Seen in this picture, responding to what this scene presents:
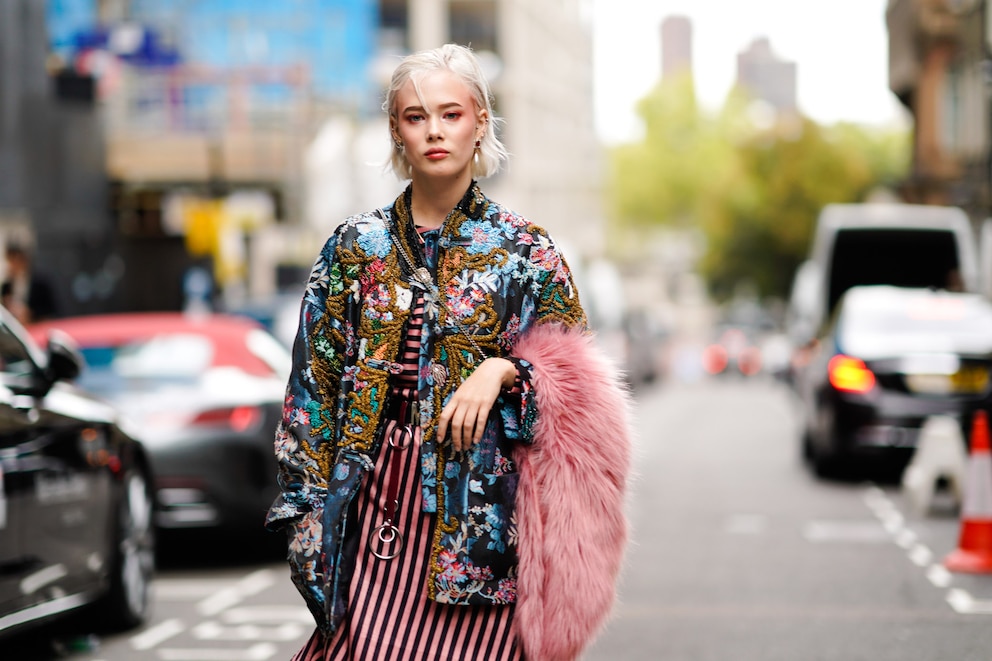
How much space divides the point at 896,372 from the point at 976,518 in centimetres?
479

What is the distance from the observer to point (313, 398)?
12.4 feet

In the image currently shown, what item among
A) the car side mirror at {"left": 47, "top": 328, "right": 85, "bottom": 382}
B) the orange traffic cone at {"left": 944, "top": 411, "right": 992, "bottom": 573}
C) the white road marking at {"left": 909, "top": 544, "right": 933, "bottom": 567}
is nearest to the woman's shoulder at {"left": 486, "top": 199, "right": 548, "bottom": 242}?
the car side mirror at {"left": 47, "top": 328, "right": 85, "bottom": 382}

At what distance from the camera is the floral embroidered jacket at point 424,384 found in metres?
3.70

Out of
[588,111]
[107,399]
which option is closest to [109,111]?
[107,399]

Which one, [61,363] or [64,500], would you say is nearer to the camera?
[64,500]

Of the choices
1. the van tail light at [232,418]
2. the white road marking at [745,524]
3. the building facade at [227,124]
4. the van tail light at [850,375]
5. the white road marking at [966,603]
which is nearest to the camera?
the white road marking at [966,603]

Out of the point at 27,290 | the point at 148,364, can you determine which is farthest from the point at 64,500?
the point at 27,290

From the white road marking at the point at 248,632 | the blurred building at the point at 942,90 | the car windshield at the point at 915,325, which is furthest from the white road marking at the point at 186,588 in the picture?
the blurred building at the point at 942,90

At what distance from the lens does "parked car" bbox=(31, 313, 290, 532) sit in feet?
32.2

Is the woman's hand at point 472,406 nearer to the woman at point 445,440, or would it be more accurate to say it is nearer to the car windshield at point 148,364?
the woman at point 445,440

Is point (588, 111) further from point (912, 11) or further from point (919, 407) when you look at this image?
point (919, 407)

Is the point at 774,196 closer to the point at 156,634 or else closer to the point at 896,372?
the point at 896,372

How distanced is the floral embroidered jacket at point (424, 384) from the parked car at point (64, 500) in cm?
287

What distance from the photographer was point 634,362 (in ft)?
127
